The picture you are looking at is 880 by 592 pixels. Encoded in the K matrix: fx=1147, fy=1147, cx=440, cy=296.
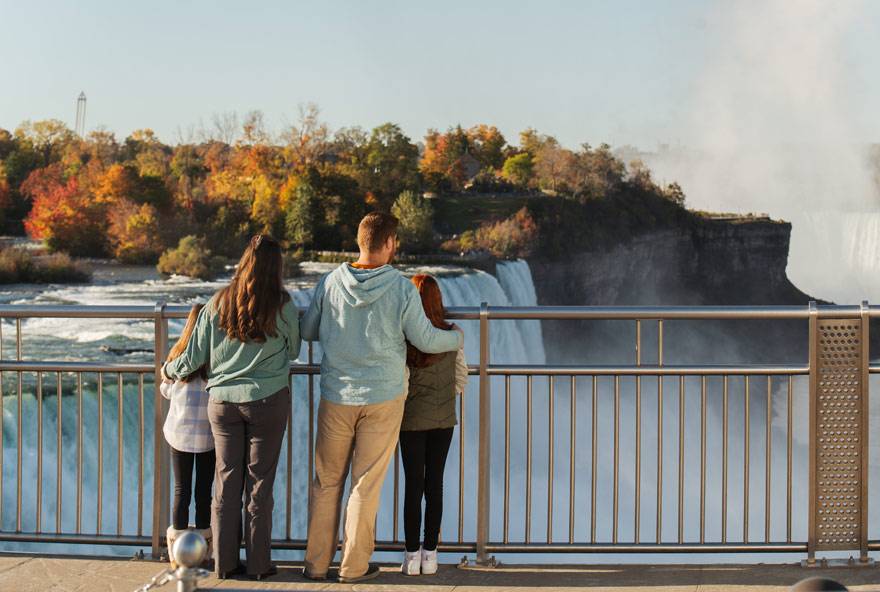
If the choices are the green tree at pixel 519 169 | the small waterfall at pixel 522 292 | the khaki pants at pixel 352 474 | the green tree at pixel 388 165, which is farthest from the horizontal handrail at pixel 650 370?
the green tree at pixel 519 169

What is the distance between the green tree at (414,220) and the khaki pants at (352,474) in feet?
169

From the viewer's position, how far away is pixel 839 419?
555 cm

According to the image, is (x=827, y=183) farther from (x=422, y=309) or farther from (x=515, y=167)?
(x=422, y=309)

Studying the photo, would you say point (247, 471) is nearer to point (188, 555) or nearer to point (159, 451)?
point (159, 451)

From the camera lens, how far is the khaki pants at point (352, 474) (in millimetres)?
5086

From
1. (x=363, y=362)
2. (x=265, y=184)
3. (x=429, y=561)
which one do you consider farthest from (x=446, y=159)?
(x=363, y=362)

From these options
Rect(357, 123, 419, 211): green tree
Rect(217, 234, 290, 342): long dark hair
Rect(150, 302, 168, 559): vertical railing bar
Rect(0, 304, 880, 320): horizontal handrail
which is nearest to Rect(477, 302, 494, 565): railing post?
Rect(0, 304, 880, 320): horizontal handrail

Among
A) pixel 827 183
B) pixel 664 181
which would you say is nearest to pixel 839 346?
pixel 664 181

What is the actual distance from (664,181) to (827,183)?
2582 centimetres

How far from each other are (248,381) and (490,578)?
58.3 inches

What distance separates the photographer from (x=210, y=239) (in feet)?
187

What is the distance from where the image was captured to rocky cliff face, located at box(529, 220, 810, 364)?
6144 cm

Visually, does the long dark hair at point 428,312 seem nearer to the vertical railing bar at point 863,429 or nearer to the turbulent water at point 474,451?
the turbulent water at point 474,451

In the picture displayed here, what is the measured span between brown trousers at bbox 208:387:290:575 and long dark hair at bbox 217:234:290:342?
332 mm
